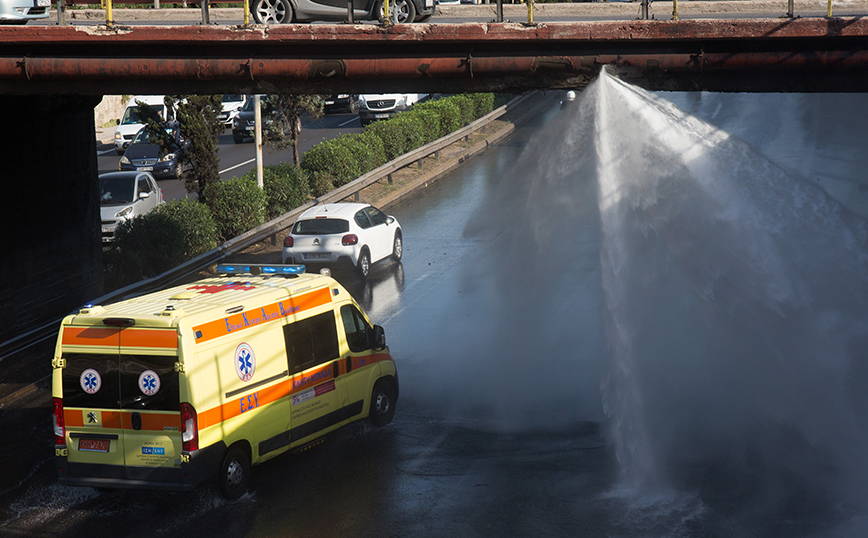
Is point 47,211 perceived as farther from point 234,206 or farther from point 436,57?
point 436,57

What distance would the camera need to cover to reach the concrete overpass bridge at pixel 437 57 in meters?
11.1

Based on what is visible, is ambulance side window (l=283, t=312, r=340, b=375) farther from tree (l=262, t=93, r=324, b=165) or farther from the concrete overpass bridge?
tree (l=262, t=93, r=324, b=165)

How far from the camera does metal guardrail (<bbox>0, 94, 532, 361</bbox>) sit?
15.6 metres

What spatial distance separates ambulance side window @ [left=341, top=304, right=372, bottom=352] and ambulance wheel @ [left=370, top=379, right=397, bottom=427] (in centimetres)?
61

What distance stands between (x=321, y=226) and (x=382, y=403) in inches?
332

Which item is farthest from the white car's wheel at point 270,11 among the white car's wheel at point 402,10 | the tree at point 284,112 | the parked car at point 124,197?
the tree at point 284,112

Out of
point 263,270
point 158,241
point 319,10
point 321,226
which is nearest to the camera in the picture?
point 263,270

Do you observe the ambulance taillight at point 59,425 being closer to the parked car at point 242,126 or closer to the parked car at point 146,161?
the parked car at point 146,161

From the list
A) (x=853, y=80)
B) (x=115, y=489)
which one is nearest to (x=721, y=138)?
(x=853, y=80)

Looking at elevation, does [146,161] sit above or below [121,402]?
above

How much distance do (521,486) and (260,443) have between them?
123 inches

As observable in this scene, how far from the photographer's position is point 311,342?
35.7 feet

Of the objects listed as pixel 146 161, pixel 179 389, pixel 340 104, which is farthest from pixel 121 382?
pixel 340 104

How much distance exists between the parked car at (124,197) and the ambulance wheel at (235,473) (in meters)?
14.4
